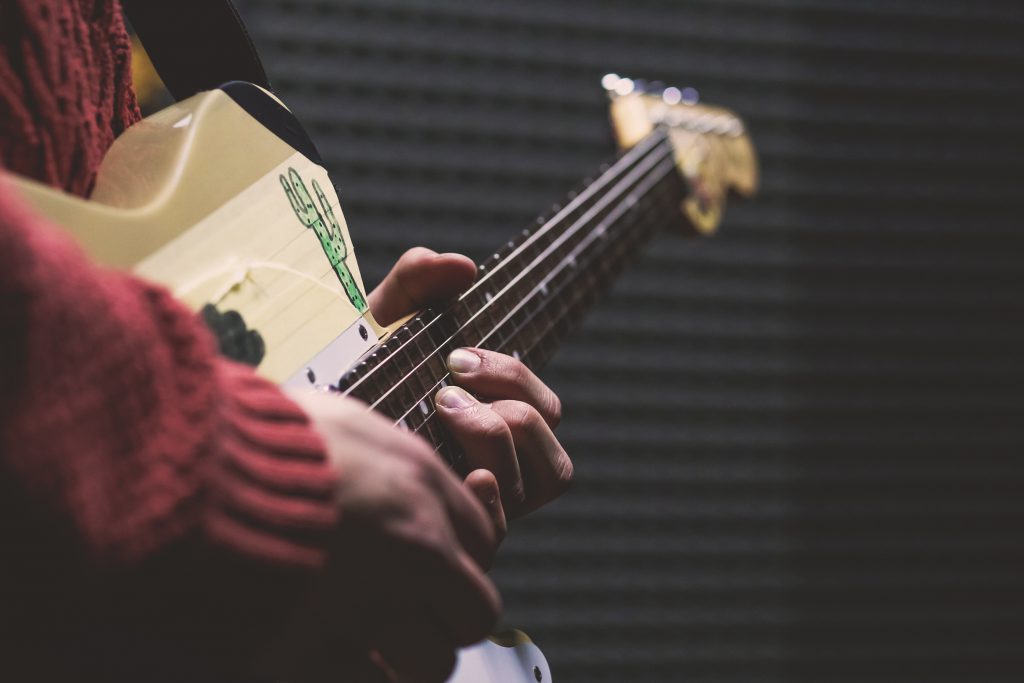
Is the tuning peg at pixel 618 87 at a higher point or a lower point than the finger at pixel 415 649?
higher

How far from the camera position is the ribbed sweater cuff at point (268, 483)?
0.34m

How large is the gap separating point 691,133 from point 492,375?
72cm

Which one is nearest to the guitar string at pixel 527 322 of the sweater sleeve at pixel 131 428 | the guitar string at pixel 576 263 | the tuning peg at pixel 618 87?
the guitar string at pixel 576 263

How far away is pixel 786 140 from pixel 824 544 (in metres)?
0.98

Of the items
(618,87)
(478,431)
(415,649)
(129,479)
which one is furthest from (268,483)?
(618,87)

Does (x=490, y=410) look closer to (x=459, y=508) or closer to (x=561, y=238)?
(x=459, y=508)

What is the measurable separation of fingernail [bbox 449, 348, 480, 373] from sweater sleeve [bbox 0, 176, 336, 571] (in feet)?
0.95

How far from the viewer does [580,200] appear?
→ 98 cm

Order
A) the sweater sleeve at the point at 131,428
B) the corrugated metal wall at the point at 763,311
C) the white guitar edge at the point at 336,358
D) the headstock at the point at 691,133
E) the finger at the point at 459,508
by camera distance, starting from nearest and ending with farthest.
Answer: the sweater sleeve at the point at 131,428 < the finger at the point at 459,508 < the white guitar edge at the point at 336,358 < the headstock at the point at 691,133 < the corrugated metal wall at the point at 763,311

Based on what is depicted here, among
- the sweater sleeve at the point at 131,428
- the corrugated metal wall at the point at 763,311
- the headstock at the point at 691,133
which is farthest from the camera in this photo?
the corrugated metal wall at the point at 763,311

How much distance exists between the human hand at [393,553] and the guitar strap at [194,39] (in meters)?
0.36

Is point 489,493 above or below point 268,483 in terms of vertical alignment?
below

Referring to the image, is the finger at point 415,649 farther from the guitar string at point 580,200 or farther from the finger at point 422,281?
the finger at point 422,281

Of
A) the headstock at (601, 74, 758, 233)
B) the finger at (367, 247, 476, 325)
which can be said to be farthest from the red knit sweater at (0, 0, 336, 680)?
the headstock at (601, 74, 758, 233)
